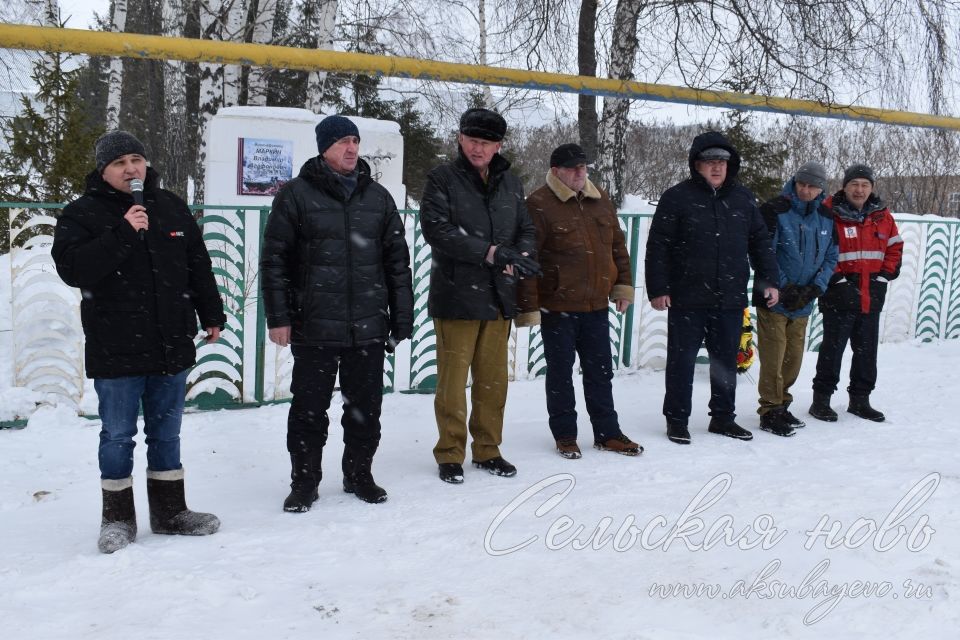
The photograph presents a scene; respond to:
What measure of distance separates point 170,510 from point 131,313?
2.84ft

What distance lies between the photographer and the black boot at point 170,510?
351 centimetres

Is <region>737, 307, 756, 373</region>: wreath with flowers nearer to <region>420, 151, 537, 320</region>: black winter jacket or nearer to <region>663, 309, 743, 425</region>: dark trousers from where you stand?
<region>663, 309, 743, 425</region>: dark trousers

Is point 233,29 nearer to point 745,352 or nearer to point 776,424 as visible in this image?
point 745,352

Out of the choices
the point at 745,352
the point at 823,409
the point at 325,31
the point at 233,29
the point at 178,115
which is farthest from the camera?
the point at 178,115

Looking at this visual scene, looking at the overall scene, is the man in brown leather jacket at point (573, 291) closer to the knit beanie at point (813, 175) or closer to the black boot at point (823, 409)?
the knit beanie at point (813, 175)

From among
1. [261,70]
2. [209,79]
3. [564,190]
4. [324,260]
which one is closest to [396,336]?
[324,260]

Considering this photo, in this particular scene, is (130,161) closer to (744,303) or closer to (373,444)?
(373,444)

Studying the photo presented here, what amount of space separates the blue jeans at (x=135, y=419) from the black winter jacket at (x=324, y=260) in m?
0.55

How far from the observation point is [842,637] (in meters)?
2.67

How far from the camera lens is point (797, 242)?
5457mm

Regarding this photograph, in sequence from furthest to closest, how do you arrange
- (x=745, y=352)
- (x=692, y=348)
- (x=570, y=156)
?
1. (x=745, y=352)
2. (x=692, y=348)
3. (x=570, y=156)

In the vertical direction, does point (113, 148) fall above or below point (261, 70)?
below

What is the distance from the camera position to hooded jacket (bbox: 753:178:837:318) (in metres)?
5.44

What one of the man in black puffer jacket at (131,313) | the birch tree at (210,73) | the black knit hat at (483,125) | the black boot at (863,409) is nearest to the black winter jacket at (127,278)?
the man in black puffer jacket at (131,313)
